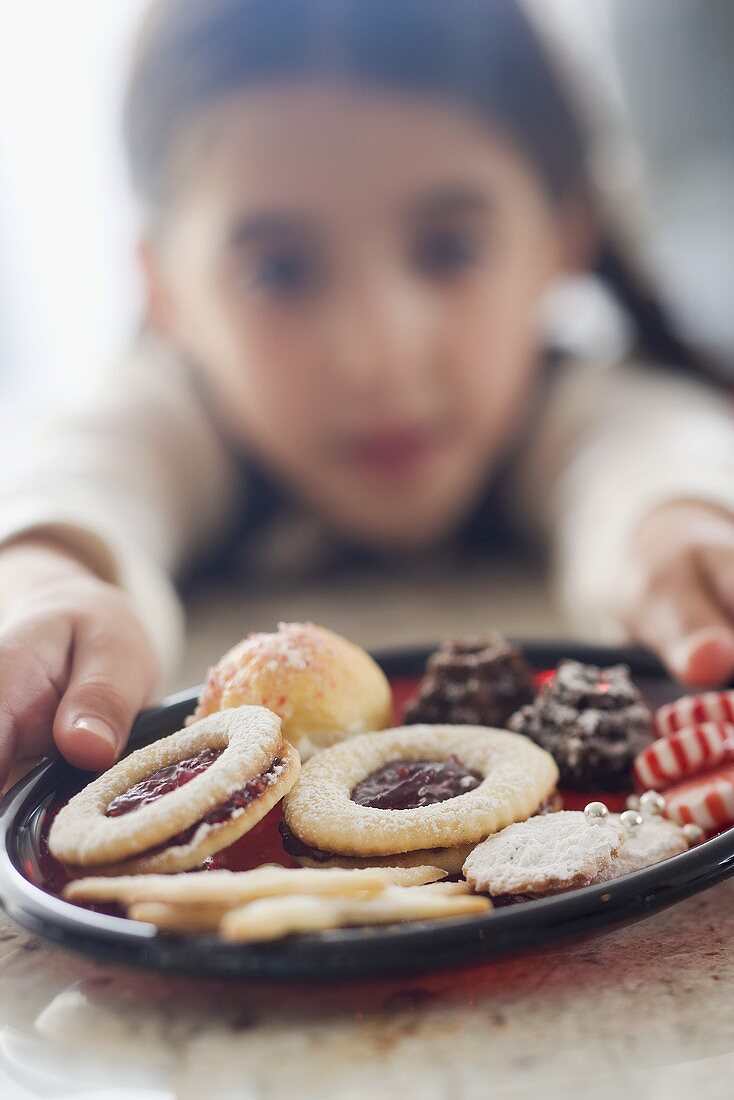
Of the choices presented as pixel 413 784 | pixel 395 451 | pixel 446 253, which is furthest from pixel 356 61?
pixel 413 784

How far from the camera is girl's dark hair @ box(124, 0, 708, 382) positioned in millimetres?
1327

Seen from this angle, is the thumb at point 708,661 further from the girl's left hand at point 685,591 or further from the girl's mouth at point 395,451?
the girl's mouth at point 395,451

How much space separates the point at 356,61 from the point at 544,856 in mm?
1164

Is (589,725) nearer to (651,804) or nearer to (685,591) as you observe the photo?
(651,804)

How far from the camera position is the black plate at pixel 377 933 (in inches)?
15.2

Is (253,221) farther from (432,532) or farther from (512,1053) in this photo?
(512,1053)

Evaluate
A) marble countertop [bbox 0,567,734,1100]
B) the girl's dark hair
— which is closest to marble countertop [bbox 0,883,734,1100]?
marble countertop [bbox 0,567,734,1100]

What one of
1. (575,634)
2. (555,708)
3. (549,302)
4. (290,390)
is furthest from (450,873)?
(549,302)

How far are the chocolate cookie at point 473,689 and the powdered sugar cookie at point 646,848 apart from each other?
186 millimetres

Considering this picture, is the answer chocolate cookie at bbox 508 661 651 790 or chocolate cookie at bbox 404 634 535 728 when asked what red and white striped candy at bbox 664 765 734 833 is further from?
chocolate cookie at bbox 404 634 535 728

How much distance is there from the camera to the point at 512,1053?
16.4 inches

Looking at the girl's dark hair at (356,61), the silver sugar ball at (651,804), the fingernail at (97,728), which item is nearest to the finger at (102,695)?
the fingernail at (97,728)

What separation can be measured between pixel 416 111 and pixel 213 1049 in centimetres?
122

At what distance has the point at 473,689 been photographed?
2.36ft
